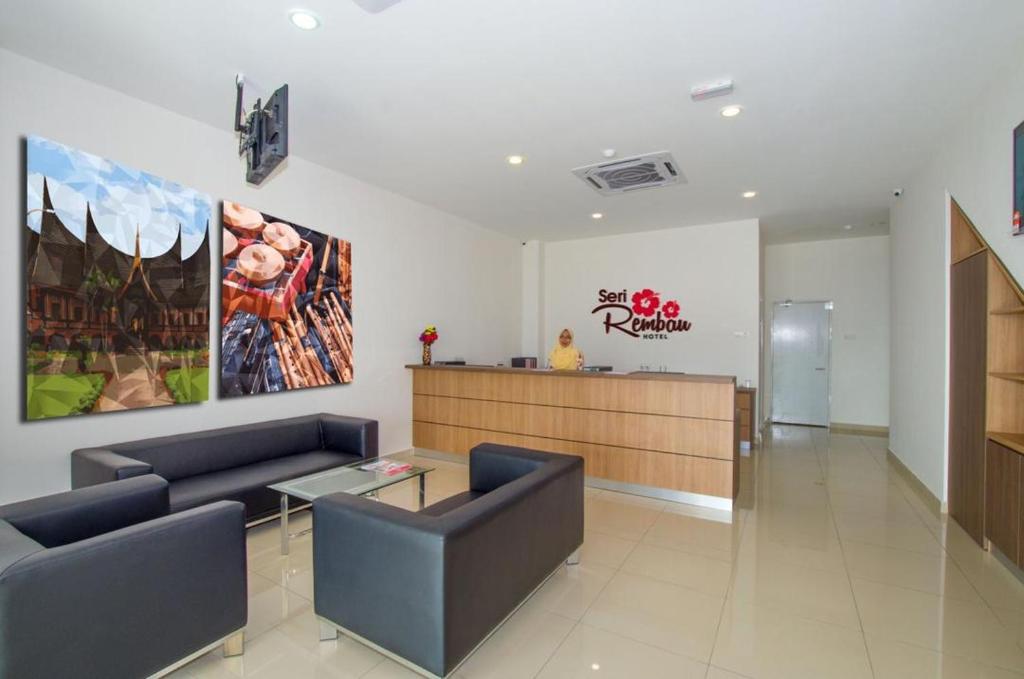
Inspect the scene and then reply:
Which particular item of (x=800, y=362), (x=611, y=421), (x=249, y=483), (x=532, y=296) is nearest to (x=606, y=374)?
(x=611, y=421)

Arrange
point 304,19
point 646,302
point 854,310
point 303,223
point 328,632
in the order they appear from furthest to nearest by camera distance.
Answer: point 854,310 → point 646,302 → point 303,223 → point 304,19 → point 328,632

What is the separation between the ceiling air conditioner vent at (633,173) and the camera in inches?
188

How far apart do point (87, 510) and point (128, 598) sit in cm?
85

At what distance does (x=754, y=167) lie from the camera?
16.1 feet

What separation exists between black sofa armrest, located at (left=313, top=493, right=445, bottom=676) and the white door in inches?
335

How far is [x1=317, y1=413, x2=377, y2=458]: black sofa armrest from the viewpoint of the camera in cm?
446

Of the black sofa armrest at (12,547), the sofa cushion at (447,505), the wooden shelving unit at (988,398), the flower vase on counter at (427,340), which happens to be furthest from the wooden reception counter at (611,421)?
the black sofa armrest at (12,547)

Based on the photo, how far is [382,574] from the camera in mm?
2127

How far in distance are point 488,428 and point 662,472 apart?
210cm

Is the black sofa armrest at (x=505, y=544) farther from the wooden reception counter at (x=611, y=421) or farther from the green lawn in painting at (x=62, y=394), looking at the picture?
the green lawn in painting at (x=62, y=394)

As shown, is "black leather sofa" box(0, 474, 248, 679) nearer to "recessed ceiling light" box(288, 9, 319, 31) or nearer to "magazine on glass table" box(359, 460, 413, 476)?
"magazine on glass table" box(359, 460, 413, 476)

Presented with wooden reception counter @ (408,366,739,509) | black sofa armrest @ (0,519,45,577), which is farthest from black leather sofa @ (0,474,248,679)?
wooden reception counter @ (408,366,739,509)

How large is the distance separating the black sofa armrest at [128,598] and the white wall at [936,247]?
5.00 m

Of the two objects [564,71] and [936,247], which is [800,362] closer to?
[936,247]
